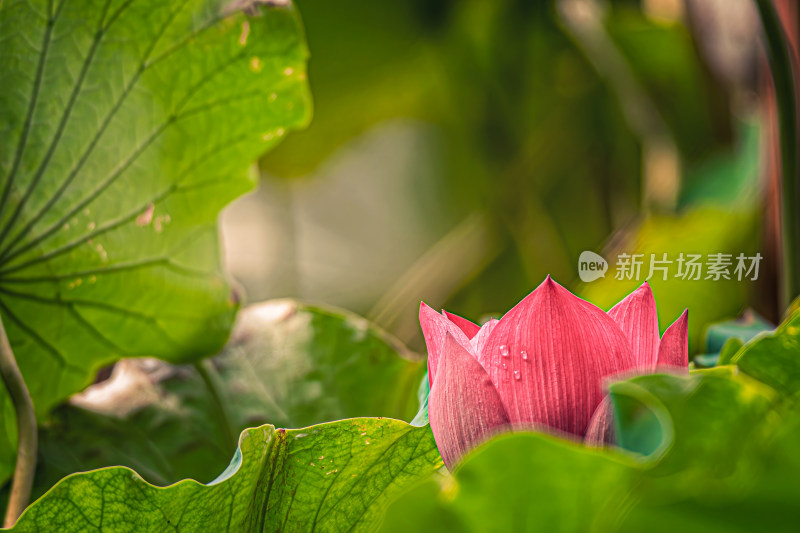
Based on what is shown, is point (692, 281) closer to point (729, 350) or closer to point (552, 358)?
point (729, 350)

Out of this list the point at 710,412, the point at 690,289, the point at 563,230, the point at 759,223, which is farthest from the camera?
the point at 563,230

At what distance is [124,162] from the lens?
34 centimetres

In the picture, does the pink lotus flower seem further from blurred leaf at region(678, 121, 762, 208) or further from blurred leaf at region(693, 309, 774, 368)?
blurred leaf at region(678, 121, 762, 208)

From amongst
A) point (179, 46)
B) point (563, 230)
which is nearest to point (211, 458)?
point (179, 46)

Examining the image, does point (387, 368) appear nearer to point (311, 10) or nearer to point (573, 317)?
point (573, 317)

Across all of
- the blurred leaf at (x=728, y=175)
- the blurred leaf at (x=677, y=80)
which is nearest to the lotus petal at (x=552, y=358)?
the blurred leaf at (x=728, y=175)

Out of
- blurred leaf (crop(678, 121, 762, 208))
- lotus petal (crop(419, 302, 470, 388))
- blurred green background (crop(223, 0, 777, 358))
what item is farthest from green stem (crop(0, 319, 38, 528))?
blurred leaf (crop(678, 121, 762, 208))

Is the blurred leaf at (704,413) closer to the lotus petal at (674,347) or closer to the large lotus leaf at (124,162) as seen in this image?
the lotus petal at (674,347)

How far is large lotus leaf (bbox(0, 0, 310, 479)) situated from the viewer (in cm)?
31

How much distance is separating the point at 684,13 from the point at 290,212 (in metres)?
0.95

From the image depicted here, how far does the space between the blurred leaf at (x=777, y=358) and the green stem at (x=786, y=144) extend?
169mm

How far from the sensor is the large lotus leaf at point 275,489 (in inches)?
8.6

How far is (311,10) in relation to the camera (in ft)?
2.88

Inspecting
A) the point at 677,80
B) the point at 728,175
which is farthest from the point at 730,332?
the point at 677,80
